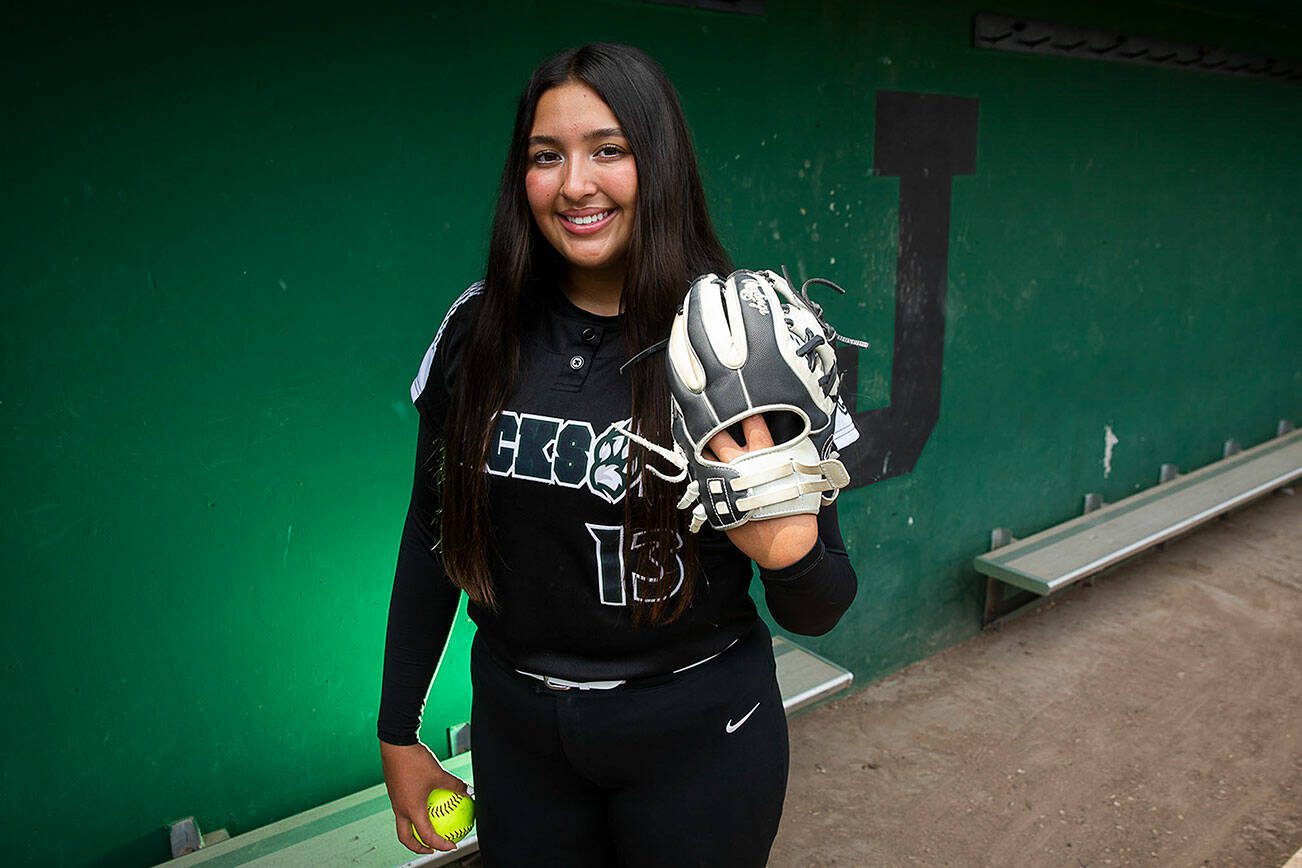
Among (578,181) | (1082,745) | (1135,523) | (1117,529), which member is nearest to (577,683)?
(578,181)

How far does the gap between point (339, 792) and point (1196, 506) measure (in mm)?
3689

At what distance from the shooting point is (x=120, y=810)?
6.51ft

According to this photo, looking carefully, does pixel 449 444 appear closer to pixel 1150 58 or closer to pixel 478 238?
pixel 478 238

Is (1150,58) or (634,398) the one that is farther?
(1150,58)

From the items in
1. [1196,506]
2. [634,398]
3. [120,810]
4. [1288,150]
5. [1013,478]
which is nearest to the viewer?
[634,398]

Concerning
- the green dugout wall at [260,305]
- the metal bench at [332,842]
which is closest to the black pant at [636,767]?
the metal bench at [332,842]

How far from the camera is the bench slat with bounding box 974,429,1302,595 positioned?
356 cm

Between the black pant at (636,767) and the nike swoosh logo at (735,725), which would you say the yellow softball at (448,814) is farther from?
the nike swoosh logo at (735,725)

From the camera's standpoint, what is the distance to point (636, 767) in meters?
1.29

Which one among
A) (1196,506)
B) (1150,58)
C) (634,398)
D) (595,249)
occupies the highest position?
(1150,58)

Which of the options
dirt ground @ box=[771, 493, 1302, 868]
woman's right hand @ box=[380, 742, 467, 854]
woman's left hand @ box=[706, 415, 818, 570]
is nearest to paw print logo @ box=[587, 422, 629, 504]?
woman's left hand @ box=[706, 415, 818, 570]

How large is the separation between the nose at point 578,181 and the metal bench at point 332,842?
4.11ft

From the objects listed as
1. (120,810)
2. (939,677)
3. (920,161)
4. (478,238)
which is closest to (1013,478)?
(939,677)

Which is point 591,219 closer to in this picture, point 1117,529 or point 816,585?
point 816,585
